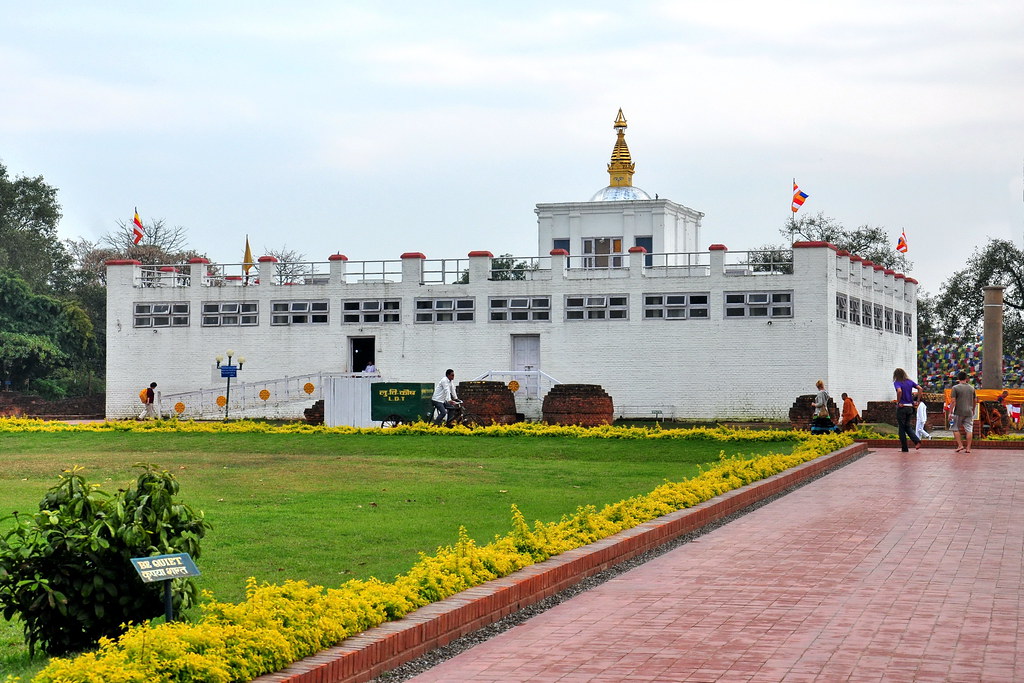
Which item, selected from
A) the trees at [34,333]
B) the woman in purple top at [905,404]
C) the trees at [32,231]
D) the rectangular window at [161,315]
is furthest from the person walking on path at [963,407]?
the trees at [32,231]

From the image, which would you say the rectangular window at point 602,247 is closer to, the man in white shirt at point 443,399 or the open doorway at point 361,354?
the open doorway at point 361,354

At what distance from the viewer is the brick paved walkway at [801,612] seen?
22.3ft

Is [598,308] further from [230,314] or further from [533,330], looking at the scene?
[230,314]

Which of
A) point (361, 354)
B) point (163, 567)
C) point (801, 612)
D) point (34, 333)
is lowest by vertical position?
point (801, 612)

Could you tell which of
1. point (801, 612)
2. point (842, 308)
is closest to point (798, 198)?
point (842, 308)

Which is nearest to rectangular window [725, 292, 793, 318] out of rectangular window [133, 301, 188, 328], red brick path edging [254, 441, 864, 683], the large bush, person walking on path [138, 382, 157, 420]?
person walking on path [138, 382, 157, 420]

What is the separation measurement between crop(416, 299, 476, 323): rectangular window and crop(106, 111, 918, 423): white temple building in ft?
0.15

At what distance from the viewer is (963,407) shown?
2327cm

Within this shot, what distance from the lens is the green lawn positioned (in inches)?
374

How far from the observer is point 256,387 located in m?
43.5

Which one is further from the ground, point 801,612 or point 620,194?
point 620,194

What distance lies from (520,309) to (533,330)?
32.6 inches

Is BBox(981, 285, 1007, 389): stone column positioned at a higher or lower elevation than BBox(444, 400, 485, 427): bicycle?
higher

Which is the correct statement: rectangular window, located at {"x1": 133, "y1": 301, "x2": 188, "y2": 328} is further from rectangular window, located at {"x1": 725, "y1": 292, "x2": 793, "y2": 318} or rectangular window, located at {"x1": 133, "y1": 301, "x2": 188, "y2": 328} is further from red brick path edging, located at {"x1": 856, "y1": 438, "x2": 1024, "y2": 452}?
red brick path edging, located at {"x1": 856, "y1": 438, "x2": 1024, "y2": 452}
